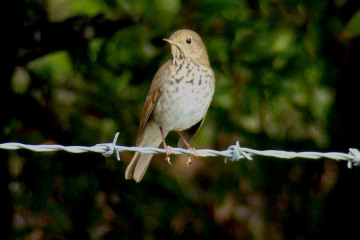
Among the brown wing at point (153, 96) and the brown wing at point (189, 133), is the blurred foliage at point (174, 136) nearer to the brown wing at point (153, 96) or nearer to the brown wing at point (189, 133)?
the brown wing at point (189, 133)

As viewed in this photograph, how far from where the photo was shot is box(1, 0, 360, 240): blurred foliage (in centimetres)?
513

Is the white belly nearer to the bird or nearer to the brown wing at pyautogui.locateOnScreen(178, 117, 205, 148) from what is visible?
the bird

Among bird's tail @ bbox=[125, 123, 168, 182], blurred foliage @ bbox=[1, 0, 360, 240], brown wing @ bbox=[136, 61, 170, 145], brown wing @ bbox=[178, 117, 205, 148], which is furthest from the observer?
blurred foliage @ bbox=[1, 0, 360, 240]

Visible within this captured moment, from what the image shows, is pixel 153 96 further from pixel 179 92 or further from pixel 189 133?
pixel 189 133

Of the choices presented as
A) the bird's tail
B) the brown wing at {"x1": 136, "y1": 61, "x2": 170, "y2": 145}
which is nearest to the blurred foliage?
the bird's tail

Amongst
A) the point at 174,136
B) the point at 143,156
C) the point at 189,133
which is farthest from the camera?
the point at 174,136

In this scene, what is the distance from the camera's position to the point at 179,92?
468cm

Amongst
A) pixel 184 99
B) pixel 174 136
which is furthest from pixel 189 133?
pixel 184 99

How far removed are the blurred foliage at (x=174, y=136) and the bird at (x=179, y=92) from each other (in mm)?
303

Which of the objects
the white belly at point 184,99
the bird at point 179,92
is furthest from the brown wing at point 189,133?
the white belly at point 184,99

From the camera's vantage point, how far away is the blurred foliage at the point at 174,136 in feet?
16.8

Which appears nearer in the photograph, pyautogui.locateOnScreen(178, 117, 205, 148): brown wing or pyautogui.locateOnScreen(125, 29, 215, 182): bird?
pyautogui.locateOnScreen(125, 29, 215, 182): bird

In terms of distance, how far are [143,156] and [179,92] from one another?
16.0 inches

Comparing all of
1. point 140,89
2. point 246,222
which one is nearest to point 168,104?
point 140,89
